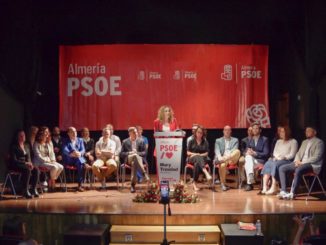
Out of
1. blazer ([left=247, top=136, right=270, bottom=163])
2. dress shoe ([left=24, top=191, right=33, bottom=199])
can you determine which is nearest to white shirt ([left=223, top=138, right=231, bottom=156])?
blazer ([left=247, top=136, right=270, bottom=163])

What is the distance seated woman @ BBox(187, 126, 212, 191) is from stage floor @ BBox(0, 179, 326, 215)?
0.38m

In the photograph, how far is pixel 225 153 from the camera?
31.4 ft

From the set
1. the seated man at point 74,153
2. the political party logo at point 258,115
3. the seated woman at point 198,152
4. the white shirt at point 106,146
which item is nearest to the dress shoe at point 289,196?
the seated woman at point 198,152

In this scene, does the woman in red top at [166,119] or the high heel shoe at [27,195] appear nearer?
the woman in red top at [166,119]

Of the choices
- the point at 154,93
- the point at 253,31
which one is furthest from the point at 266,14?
the point at 154,93

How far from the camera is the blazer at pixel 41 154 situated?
9031 millimetres

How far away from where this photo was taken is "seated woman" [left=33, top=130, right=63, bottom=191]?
9.03 meters

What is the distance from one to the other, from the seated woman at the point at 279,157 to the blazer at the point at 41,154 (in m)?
3.33

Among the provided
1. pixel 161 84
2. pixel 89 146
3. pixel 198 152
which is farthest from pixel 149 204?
pixel 161 84

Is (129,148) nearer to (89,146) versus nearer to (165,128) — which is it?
(89,146)

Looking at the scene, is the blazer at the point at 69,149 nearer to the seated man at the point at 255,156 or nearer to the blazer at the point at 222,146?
the blazer at the point at 222,146

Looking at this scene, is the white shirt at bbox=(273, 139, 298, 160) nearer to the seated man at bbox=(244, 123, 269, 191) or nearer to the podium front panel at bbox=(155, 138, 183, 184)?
the seated man at bbox=(244, 123, 269, 191)

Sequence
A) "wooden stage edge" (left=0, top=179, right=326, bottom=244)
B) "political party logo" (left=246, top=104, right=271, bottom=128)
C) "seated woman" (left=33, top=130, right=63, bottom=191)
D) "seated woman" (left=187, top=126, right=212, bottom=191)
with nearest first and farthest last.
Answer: "wooden stage edge" (left=0, top=179, right=326, bottom=244) < "seated woman" (left=33, top=130, right=63, bottom=191) < "seated woman" (left=187, top=126, right=212, bottom=191) < "political party logo" (left=246, top=104, right=271, bottom=128)

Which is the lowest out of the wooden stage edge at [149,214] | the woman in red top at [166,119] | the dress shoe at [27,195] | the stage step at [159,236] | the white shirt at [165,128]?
the stage step at [159,236]
